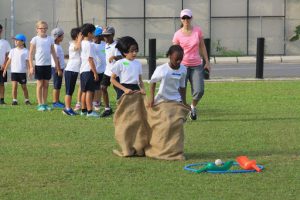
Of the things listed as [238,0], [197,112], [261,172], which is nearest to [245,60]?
[238,0]

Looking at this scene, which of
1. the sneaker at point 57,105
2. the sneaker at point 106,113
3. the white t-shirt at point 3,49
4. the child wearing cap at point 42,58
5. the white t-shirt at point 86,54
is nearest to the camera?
the white t-shirt at point 86,54

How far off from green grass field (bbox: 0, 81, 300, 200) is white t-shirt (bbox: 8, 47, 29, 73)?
1.06 meters

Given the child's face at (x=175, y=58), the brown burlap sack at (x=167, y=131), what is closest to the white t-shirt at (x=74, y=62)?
the child's face at (x=175, y=58)

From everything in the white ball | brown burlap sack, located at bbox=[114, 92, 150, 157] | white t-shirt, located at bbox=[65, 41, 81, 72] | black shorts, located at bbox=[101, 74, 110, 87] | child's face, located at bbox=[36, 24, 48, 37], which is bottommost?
the white ball

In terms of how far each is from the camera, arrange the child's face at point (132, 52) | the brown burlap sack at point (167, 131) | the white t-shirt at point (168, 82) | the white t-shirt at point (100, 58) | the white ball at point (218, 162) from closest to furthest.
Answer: the white ball at point (218, 162)
the brown burlap sack at point (167, 131)
the white t-shirt at point (168, 82)
the child's face at point (132, 52)
the white t-shirt at point (100, 58)

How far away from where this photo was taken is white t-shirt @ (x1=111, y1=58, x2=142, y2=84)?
40.4 ft

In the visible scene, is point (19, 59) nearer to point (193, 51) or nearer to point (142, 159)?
point (193, 51)

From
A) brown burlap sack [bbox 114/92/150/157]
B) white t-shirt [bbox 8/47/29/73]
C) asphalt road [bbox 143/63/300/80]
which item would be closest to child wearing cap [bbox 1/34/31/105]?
white t-shirt [bbox 8/47/29/73]

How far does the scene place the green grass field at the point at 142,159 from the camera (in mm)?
8742

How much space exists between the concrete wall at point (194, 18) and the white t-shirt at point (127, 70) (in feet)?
99.0

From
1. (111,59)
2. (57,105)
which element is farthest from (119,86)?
(57,105)

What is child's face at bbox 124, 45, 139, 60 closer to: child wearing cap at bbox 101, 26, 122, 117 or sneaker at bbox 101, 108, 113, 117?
child wearing cap at bbox 101, 26, 122, 117

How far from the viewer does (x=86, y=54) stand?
593 inches

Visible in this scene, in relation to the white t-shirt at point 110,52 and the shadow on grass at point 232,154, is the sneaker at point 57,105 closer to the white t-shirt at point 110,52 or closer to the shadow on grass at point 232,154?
the white t-shirt at point 110,52
